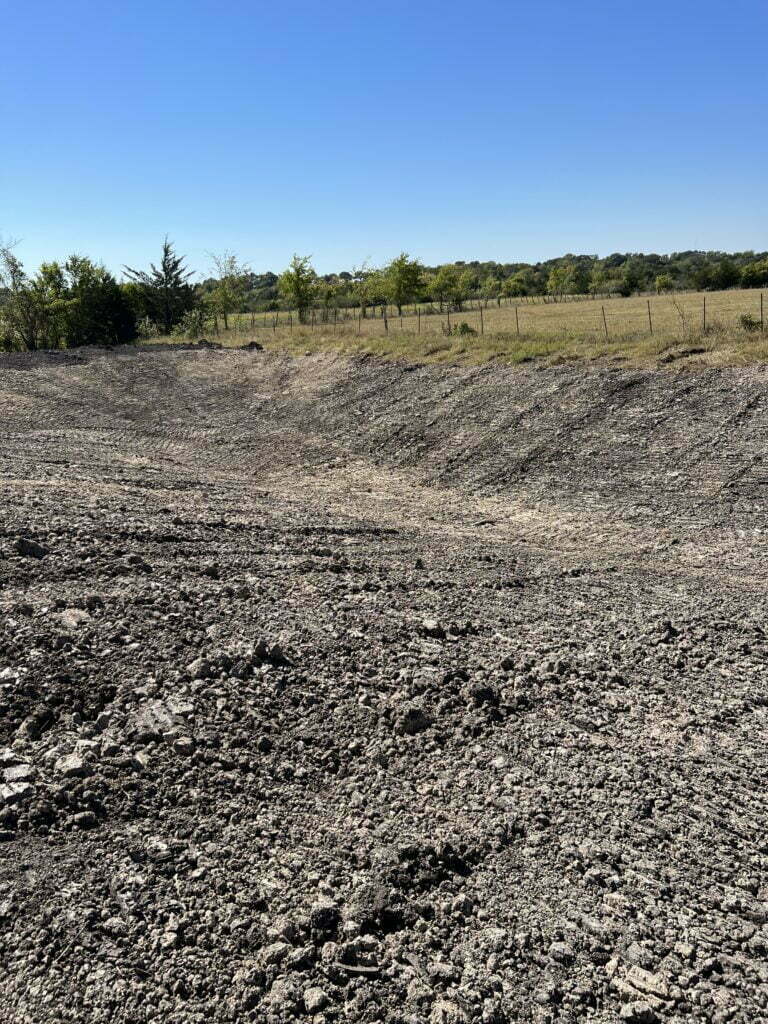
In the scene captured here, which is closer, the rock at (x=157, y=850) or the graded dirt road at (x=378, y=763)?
the graded dirt road at (x=378, y=763)

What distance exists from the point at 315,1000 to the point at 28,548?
5451 millimetres

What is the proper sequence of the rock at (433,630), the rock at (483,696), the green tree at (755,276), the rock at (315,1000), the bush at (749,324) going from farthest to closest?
the green tree at (755,276)
the bush at (749,324)
the rock at (433,630)
the rock at (483,696)
the rock at (315,1000)

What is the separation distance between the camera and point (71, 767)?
4.31 metres

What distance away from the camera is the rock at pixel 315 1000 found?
3.03 meters

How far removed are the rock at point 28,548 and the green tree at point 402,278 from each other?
44917mm

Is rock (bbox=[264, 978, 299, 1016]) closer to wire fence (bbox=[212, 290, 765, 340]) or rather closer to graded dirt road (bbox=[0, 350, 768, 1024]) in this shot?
graded dirt road (bbox=[0, 350, 768, 1024])

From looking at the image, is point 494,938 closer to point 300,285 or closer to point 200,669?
point 200,669

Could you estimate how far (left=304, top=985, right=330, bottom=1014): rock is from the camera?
9.95ft

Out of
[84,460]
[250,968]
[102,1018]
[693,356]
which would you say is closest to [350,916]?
[250,968]

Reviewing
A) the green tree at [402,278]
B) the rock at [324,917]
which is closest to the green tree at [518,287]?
the green tree at [402,278]

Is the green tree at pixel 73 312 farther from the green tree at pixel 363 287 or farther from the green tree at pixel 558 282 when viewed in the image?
the green tree at pixel 558 282

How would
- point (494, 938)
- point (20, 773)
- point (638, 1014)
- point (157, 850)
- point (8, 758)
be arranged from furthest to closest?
point (8, 758)
point (20, 773)
point (157, 850)
point (494, 938)
point (638, 1014)

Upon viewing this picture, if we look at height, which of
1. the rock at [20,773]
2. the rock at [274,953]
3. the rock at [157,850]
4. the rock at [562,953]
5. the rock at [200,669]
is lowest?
the rock at [562,953]

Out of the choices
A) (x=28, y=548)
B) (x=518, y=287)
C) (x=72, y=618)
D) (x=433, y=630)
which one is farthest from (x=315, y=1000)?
(x=518, y=287)
